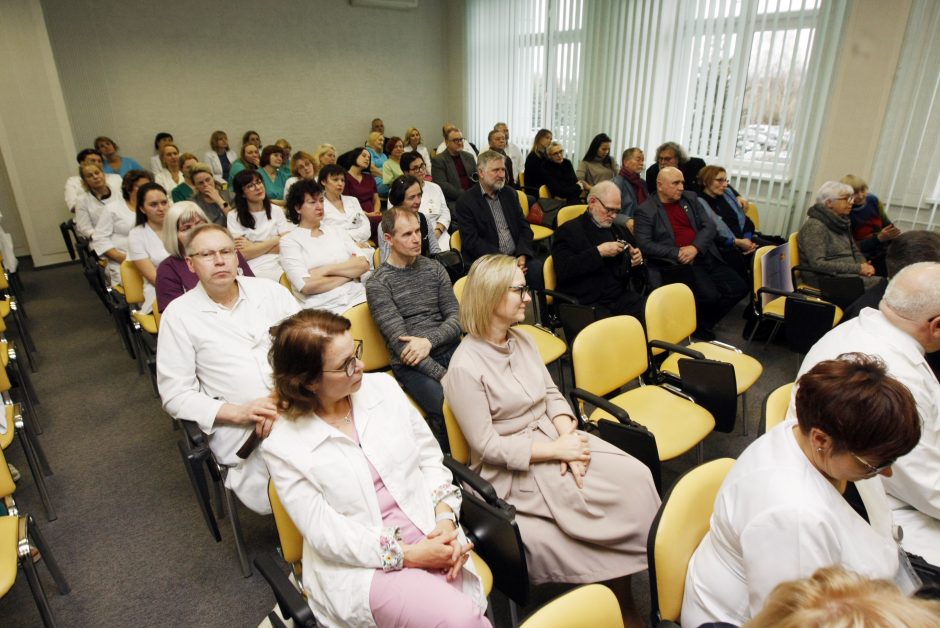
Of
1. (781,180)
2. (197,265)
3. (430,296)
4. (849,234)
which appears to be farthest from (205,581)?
(781,180)

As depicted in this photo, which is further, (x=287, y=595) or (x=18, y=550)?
(x=18, y=550)

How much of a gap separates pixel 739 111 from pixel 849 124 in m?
1.02

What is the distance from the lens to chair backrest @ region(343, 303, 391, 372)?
2.63 meters

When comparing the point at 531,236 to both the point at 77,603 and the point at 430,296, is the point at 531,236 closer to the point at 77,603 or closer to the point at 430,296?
the point at 430,296

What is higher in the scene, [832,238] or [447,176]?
[447,176]

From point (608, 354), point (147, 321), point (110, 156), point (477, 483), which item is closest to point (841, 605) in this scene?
point (477, 483)

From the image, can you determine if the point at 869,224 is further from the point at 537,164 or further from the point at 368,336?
the point at 368,336

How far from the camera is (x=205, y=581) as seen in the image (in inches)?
84.9

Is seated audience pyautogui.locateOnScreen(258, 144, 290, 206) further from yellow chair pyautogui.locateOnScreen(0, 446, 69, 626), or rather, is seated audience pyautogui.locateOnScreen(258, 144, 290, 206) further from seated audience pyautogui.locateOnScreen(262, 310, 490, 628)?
seated audience pyautogui.locateOnScreen(262, 310, 490, 628)

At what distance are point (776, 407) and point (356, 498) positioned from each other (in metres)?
1.50

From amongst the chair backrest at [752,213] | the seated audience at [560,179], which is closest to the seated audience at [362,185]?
the seated audience at [560,179]

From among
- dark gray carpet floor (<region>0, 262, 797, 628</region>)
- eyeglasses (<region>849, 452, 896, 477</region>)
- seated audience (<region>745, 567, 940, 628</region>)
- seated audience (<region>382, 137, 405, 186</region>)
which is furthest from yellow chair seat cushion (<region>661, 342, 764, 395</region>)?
seated audience (<region>382, 137, 405, 186</region>)

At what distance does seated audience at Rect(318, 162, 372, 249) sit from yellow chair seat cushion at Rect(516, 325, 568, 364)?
5.07ft

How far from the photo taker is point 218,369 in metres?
2.08
